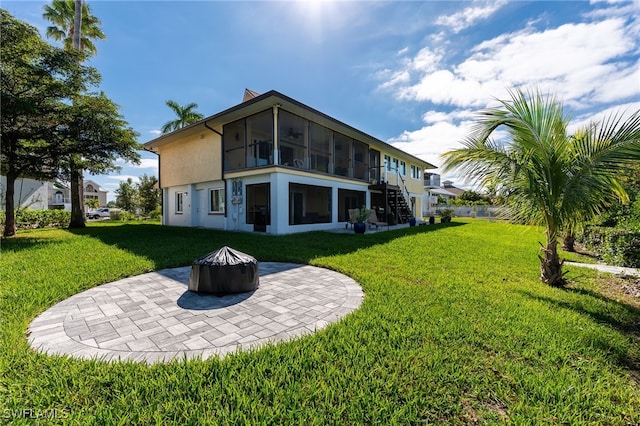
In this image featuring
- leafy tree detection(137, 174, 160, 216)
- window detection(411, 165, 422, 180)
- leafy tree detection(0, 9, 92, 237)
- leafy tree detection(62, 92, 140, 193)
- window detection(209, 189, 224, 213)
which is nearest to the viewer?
leafy tree detection(0, 9, 92, 237)

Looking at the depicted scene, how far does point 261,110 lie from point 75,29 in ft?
43.1

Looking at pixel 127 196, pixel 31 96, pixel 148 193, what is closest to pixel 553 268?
pixel 31 96

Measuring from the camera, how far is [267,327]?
3.19 meters

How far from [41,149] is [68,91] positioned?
8.67ft

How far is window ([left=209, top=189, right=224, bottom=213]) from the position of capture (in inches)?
576

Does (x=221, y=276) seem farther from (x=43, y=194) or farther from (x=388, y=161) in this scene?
(x=43, y=194)

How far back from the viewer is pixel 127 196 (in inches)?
1248

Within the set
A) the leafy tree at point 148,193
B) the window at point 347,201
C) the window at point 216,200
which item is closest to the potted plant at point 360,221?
the window at point 347,201

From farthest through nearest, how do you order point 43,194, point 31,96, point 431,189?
point 431,189 < point 43,194 < point 31,96

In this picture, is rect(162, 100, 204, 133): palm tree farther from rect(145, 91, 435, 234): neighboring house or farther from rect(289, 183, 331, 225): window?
rect(289, 183, 331, 225): window

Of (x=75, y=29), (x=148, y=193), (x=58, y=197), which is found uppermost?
(x=75, y=29)

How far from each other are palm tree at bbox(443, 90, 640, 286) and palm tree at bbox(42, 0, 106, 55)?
2247 centimetres

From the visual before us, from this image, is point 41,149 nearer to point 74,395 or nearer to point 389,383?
point 74,395

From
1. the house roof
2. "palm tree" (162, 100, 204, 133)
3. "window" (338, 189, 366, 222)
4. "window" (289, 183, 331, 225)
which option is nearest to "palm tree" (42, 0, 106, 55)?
"palm tree" (162, 100, 204, 133)
